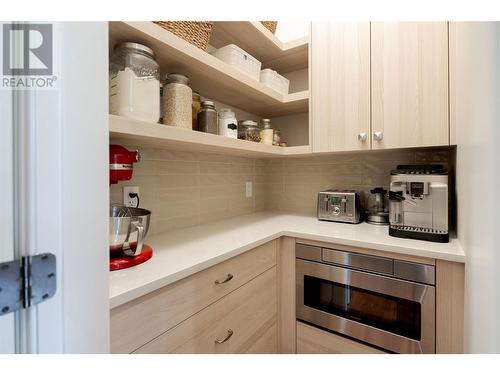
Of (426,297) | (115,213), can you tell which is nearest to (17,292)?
(115,213)

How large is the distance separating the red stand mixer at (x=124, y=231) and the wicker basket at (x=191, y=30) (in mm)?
507

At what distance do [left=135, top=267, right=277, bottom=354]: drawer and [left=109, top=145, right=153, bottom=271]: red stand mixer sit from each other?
26 centimetres

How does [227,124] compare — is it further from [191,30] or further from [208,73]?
[191,30]

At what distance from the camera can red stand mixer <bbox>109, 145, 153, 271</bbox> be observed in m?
0.74

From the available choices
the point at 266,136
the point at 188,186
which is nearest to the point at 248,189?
the point at 266,136

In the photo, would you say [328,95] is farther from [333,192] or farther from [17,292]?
[17,292]

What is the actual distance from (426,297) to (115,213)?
1287 mm

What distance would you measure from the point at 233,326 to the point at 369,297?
0.65 metres

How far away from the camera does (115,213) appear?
2.95ft

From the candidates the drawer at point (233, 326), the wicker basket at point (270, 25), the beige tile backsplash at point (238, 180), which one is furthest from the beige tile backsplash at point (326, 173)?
the wicker basket at point (270, 25)

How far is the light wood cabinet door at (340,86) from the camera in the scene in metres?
1.31

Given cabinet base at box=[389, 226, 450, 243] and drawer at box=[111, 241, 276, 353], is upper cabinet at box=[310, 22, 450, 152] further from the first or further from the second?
drawer at box=[111, 241, 276, 353]

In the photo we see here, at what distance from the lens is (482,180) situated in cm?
62

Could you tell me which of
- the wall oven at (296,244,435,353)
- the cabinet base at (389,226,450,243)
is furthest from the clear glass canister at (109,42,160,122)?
the cabinet base at (389,226,450,243)
